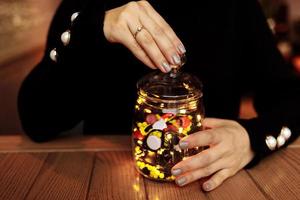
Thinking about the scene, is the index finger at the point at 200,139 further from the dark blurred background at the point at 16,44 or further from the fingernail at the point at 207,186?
the dark blurred background at the point at 16,44

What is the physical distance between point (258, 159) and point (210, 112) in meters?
0.35

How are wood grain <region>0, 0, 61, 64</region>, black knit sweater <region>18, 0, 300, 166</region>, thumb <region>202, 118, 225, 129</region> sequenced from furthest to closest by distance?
wood grain <region>0, 0, 61, 64</region>
black knit sweater <region>18, 0, 300, 166</region>
thumb <region>202, 118, 225, 129</region>

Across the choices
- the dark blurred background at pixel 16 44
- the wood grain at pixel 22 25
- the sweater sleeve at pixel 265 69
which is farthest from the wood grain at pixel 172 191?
the wood grain at pixel 22 25

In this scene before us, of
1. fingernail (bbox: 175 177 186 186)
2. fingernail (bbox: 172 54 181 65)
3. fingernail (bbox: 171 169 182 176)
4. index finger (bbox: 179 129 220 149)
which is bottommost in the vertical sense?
fingernail (bbox: 175 177 186 186)

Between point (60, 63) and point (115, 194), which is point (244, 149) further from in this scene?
point (60, 63)

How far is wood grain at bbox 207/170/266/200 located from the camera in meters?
0.65

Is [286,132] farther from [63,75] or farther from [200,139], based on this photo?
[63,75]

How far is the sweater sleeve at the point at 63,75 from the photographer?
0.79 meters

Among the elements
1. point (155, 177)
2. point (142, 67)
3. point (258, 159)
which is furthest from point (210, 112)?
point (155, 177)

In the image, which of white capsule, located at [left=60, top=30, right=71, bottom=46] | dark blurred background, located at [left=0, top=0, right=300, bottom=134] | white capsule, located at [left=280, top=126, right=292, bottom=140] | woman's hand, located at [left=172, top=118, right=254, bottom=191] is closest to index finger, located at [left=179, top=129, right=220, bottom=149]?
woman's hand, located at [left=172, top=118, right=254, bottom=191]

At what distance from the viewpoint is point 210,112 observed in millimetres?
1115

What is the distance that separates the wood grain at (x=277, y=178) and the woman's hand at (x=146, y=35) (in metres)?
0.27

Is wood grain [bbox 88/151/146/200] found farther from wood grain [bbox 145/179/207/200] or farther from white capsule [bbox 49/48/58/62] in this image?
white capsule [bbox 49/48/58/62]

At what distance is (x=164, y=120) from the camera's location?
651mm
